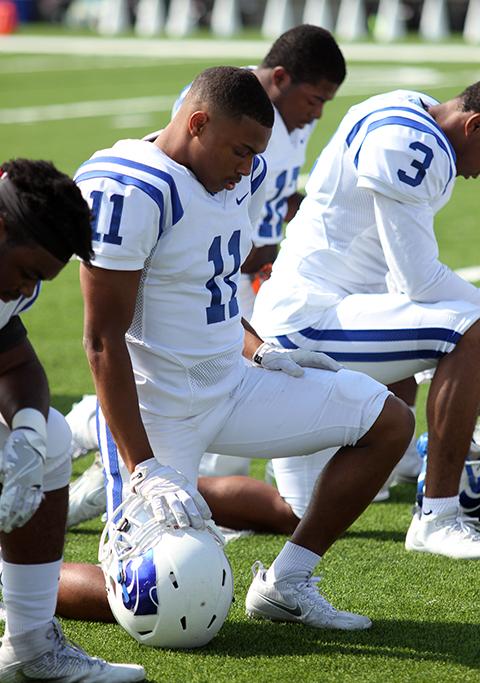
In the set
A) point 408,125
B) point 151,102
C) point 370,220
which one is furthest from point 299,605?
point 151,102

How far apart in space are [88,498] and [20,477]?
173 centimetres

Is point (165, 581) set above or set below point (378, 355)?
below

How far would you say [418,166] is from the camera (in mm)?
4508

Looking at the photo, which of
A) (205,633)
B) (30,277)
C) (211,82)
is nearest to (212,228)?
(211,82)

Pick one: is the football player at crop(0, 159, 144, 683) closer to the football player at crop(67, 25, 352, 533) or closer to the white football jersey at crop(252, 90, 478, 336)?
the football player at crop(67, 25, 352, 533)

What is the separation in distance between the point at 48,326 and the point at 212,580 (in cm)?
489

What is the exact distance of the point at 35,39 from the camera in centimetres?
3180

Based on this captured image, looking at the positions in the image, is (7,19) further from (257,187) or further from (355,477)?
(355,477)

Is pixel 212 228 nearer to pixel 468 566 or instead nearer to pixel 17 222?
pixel 17 222

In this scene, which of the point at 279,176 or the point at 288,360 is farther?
the point at 279,176

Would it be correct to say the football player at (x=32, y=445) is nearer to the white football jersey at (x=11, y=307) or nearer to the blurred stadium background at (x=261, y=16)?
the white football jersey at (x=11, y=307)

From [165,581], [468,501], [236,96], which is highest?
[236,96]

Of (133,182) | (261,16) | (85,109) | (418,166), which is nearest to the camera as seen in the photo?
(133,182)

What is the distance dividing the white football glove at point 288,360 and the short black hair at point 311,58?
6.69ft
